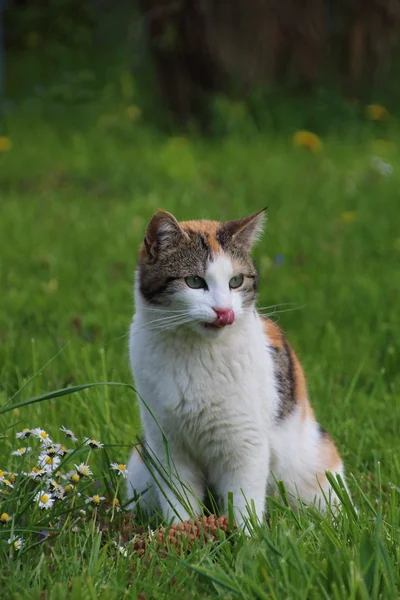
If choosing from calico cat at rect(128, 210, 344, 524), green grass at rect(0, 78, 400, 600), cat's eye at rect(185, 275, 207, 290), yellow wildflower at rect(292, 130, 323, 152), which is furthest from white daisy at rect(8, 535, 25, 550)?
yellow wildflower at rect(292, 130, 323, 152)

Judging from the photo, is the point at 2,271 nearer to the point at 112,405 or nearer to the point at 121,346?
the point at 121,346

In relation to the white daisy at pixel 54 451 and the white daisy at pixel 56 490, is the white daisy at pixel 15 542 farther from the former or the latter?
the white daisy at pixel 54 451

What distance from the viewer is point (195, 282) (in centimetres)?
274

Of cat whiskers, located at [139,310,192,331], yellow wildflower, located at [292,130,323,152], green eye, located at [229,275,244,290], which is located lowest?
cat whiskers, located at [139,310,192,331]

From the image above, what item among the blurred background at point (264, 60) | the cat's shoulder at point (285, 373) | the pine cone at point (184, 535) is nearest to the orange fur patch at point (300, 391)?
the cat's shoulder at point (285, 373)

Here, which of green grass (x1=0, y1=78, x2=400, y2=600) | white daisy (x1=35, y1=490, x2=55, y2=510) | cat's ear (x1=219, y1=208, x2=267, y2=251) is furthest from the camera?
cat's ear (x1=219, y1=208, x2=267, y2=251)

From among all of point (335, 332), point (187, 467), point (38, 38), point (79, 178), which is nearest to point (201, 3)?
point (79, 178)

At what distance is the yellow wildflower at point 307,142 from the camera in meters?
8.09

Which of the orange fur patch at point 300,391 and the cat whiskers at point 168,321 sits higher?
the cat whiskers at point 168,321

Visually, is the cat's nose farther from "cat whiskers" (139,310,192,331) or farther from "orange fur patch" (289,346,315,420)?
"orange fur patch" (289,346,315,420)

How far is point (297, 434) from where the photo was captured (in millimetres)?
2949

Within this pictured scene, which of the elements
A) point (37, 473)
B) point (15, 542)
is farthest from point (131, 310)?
point (15, 542)

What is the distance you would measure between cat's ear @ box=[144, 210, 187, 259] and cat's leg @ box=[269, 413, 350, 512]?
0.65m

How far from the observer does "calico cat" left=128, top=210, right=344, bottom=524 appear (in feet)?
8.87
